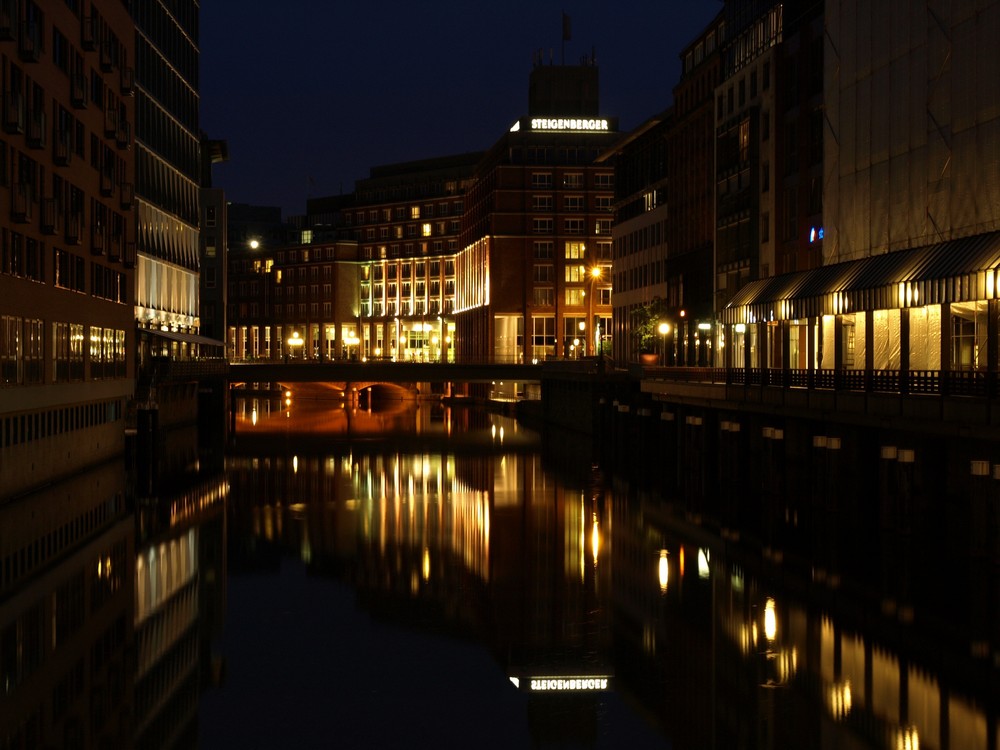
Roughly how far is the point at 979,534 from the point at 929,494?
8.62 m

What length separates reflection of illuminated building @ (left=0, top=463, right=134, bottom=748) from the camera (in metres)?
24.6

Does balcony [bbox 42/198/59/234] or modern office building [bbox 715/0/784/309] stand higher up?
modern office building [bbox 715/0/784/309]

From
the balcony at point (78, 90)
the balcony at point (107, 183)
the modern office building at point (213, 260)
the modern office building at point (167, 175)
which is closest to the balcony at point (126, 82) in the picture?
the balcony at point (107, 183)

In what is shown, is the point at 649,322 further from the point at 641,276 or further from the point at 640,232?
the point at 640,232

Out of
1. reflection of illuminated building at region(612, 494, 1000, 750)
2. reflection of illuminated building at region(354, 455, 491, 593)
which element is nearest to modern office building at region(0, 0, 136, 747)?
reflection of illuminated building at region(354, 455, 491, 593)

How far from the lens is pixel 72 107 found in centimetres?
6519

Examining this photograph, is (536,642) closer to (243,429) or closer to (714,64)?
(714,64)

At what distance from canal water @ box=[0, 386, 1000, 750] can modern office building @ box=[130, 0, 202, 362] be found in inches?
1726

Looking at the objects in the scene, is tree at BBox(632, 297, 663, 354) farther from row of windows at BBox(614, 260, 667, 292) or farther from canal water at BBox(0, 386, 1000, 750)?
canal water at BBox(0, 386, 1000, 750)

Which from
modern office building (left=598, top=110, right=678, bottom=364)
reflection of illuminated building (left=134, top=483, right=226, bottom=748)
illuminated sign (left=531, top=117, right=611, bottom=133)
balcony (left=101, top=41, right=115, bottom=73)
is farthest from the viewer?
illuminated sign (left=531, top=117, right=611, bottom=133)

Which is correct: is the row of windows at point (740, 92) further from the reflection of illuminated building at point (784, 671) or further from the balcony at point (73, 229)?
the reflection of illuminated building at point (784, 671)

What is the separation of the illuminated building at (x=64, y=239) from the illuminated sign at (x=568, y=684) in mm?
28560

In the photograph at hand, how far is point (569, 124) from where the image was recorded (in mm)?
173250

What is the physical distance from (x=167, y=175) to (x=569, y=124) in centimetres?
7432
